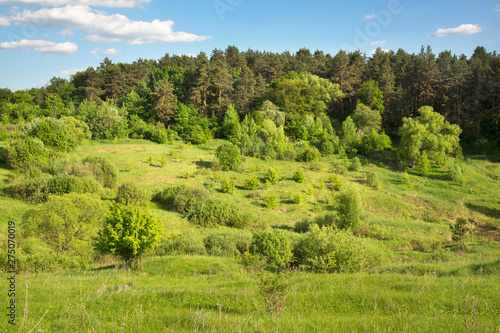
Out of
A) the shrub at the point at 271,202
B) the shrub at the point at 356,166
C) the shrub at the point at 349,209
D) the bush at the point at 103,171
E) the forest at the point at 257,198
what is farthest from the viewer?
the shrub at the point at 356,166

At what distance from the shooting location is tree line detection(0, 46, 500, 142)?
1867 inches

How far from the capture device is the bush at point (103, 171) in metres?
27.3

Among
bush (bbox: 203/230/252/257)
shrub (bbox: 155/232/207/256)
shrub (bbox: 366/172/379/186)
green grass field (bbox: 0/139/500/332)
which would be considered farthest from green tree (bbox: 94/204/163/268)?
shrub (bbox: 366/172/379/186)

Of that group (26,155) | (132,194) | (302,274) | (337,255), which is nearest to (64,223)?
(132,194)

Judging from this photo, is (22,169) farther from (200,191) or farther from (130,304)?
(130,304)

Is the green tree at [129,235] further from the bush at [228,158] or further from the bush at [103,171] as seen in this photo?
the bush at [228,158]

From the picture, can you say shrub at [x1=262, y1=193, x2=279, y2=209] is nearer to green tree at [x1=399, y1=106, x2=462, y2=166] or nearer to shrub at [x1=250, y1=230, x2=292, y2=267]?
shrub at [x1=250, y1=230, x2=292, y2=267]

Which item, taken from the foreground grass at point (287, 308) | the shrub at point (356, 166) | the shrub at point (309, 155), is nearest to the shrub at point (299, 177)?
the shrub at point (309, 155)

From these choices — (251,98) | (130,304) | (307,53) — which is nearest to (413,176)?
(251,98)

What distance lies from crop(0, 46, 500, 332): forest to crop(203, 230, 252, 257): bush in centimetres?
12

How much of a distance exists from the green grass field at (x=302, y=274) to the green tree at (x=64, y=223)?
5.04 feet

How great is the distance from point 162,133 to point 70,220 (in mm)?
31943

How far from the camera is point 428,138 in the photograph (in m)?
38.2

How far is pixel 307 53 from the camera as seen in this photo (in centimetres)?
7650
